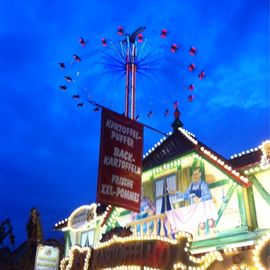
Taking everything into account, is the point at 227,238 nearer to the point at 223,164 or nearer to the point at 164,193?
the point at 223,164

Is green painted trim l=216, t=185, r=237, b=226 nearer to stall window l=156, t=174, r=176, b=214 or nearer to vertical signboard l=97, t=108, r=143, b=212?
stall window l=156, t=174, r=176, b=214

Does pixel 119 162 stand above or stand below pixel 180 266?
above

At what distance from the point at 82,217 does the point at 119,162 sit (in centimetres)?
646

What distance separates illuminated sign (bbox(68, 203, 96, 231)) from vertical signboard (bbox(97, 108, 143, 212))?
5.32 metres

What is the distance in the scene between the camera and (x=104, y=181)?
1271 cm

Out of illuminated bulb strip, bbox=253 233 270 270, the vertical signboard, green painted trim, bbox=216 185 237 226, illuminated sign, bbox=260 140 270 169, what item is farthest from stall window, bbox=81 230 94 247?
illuminated bulb strip, bbox=253 233 270 270

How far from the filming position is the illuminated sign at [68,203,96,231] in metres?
18.3

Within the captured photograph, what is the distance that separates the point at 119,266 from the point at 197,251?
264cm

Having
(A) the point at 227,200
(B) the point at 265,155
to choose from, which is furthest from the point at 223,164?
(B) the point at 265,155

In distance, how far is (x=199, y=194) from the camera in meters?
13.9

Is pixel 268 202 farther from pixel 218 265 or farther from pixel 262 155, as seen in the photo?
pixel 218 265

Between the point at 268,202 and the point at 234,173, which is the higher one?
the point at 234,173

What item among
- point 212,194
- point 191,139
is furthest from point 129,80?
point 212,194

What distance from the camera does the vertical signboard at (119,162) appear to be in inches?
502
